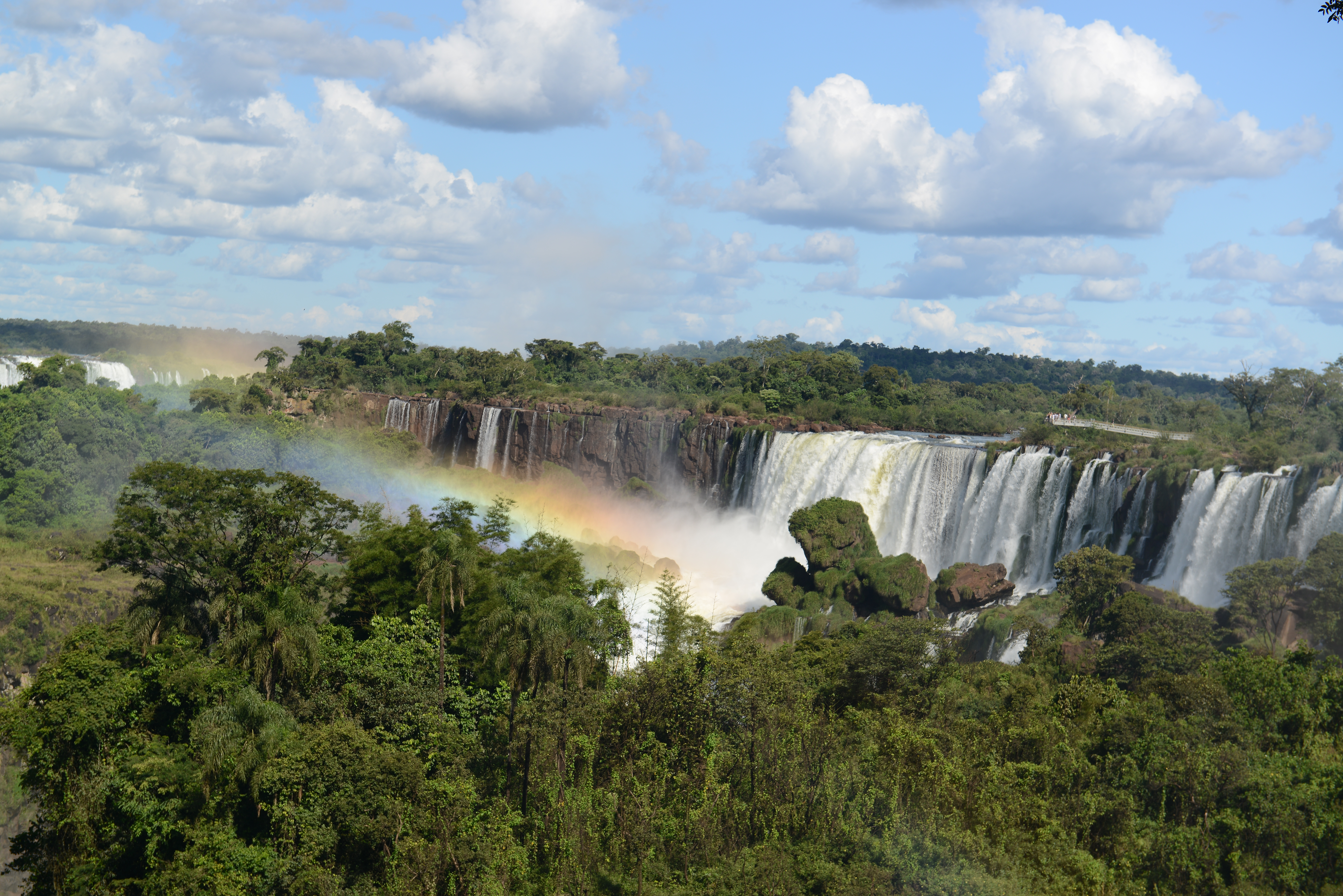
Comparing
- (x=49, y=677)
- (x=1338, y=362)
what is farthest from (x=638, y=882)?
(x=1338, y=362)

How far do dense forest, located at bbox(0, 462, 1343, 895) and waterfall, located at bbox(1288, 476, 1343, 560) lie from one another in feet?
16.6

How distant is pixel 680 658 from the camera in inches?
1127

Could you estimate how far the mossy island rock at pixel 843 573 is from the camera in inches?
1764

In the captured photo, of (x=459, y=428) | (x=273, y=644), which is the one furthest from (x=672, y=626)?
(x=459, y=428)

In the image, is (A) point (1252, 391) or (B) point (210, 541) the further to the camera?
(A) point (1252, 391)

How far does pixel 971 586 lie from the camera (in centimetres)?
4369

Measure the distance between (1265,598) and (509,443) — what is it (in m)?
57.2

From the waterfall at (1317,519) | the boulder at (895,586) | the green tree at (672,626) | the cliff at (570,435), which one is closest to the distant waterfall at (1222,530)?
the waterfall at (1317,519)

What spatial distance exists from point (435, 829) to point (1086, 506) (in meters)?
34.0

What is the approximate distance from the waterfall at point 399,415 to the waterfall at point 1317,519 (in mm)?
64817

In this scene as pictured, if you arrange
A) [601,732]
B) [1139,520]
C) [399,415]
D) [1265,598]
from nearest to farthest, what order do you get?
1. [601,732]
2. [1265,598]
3. [1139,520]
4. [399,415]

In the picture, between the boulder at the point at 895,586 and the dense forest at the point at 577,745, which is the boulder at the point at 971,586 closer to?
the boulder at the point at 895,586

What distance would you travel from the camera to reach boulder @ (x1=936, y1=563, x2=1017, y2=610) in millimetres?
43656

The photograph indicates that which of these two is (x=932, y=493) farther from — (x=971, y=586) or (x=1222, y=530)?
(x=1222, y=530)
